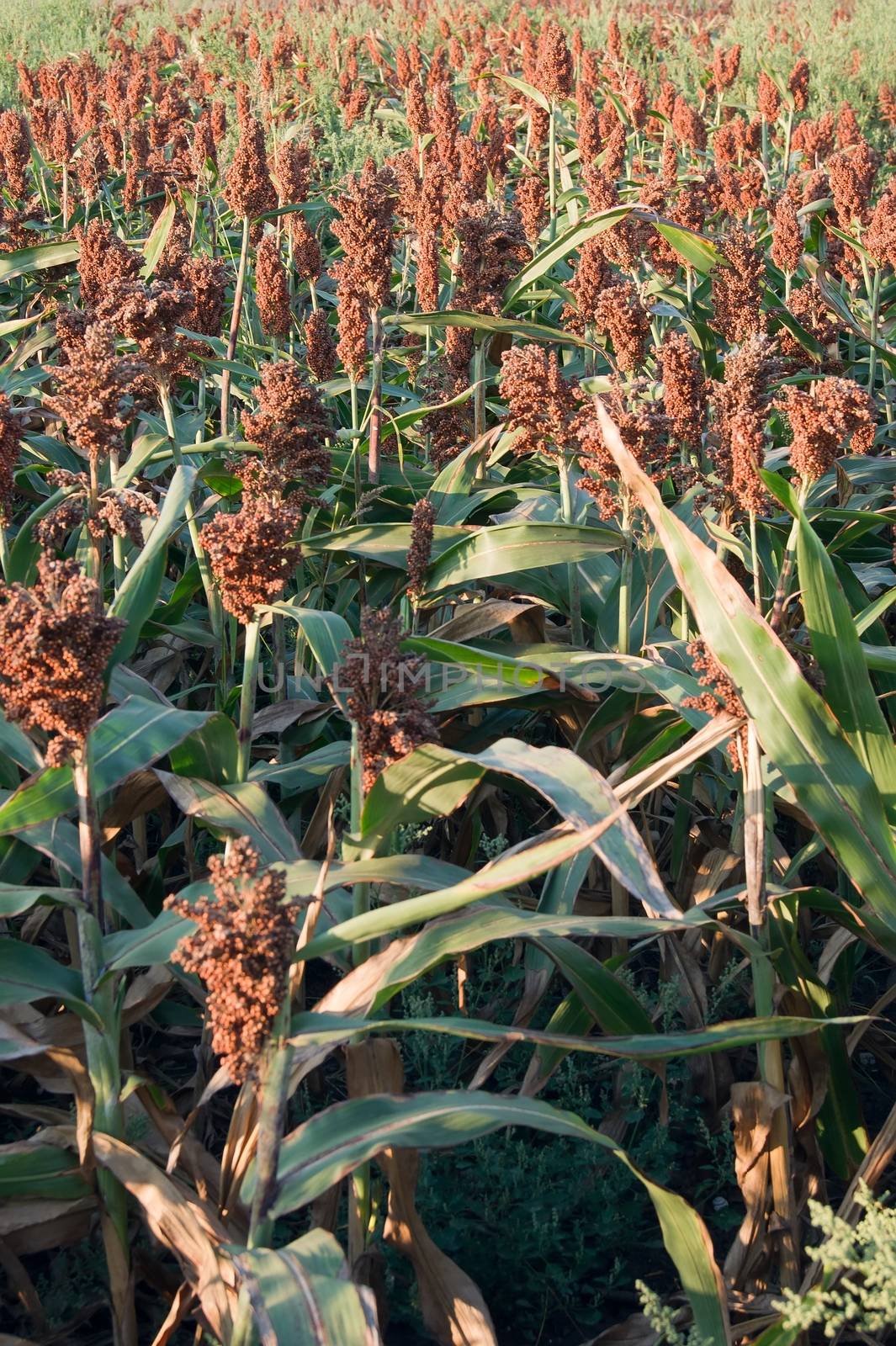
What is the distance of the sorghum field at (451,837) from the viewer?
162 centimetres

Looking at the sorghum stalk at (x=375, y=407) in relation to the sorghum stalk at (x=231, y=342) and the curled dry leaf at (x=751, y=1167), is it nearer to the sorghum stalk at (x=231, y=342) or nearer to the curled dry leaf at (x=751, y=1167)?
the sorghum stalk at (x=231, y=342)

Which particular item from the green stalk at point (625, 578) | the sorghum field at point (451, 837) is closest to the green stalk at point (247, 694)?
the sorghum field at point (451, 837)

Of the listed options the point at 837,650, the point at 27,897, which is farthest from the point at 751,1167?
the point at 27,897

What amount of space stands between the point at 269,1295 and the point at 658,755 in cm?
130

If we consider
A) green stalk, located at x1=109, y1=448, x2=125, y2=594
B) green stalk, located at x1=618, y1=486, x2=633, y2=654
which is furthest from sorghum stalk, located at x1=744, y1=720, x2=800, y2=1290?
green stalk, located at x1=109, y1=448, x2=125, y2=594

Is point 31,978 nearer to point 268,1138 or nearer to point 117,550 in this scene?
point 268,1138

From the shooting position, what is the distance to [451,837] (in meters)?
2.83

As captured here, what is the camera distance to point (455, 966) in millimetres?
2438

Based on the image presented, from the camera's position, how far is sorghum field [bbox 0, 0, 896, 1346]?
5.32 feet

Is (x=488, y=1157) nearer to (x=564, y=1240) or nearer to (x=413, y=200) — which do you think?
(x=564, y=1240)

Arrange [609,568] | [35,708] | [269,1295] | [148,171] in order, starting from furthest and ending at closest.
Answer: [148,171] → [609,568] → [35,708] → [269,1295]

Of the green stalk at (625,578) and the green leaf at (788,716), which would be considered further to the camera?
the green stalk at (625,578)

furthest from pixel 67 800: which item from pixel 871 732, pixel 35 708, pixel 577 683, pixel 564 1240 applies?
pixel 871 732

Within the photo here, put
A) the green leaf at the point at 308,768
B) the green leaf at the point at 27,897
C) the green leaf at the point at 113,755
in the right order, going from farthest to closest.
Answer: the green leaf at the point at 308,768
the green leaf at the point at 113,755
the green leaf at the point at 27,897
